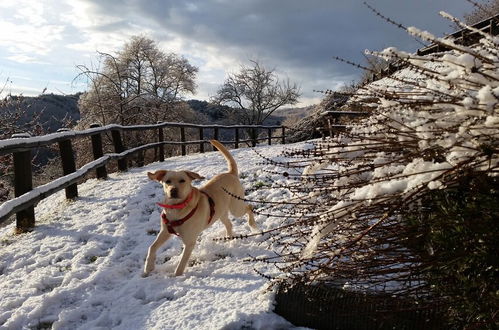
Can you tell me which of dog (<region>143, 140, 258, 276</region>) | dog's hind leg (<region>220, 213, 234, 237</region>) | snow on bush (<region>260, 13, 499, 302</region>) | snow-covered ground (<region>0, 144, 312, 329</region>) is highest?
snow on bush (<region>260, 13, 499, 302</region>)

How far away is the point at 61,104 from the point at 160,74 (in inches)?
968

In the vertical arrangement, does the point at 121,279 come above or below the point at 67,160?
below

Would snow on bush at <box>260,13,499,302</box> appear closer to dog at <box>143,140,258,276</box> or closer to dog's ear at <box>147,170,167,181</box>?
dog at <box>143,140,258,276</box>

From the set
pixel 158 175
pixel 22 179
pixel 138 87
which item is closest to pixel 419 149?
pixel 158 175

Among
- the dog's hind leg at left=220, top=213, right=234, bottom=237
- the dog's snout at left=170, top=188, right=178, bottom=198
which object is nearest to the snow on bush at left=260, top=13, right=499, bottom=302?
the dog's snout at left=170, top=188, right=178, bottom=198

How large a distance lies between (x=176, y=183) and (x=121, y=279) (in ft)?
3.72

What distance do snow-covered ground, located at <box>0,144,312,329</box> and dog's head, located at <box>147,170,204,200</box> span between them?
2.51ft

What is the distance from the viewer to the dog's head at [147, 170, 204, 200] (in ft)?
13.2

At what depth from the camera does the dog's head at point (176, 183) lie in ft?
13.2

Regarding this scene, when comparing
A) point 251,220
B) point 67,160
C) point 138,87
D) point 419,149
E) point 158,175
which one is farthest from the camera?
point 138,87

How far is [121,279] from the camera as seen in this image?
3.92 m

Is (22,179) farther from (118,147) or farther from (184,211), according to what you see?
(118,147)

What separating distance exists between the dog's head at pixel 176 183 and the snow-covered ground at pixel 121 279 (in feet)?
2.51

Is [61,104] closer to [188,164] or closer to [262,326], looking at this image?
[188,164]
